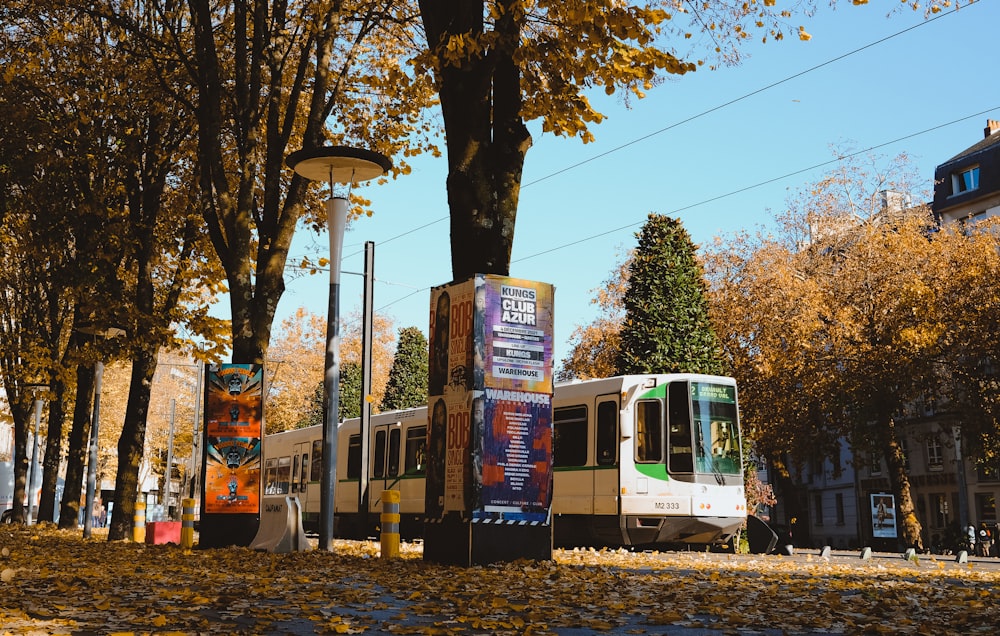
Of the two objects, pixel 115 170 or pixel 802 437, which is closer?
pixel 115 170

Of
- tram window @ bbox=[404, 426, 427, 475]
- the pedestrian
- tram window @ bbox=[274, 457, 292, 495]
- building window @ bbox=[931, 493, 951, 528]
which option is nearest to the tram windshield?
tram window @ bbox=[404, 426, 427, 475]

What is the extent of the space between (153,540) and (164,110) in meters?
8.08

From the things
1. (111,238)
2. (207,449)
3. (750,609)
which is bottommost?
(750,609)

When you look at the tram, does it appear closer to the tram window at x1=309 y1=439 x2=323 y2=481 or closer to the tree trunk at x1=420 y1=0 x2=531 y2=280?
the tree trunk at x1=420 y1=0 x2=531 y2=280

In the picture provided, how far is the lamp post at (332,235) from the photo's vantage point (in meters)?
15.5

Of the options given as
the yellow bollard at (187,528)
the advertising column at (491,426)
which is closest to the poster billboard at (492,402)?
the advertising column at (491,426)

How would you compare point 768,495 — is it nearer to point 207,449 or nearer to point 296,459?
point 296,459

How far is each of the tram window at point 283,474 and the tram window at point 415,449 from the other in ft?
25.9

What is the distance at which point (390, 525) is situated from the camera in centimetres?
1373

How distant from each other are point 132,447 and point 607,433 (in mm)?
9164

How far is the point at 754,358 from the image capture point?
37.8 m

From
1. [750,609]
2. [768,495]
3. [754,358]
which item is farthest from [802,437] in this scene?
[750,609]

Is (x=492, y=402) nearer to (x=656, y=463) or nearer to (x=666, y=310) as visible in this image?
(x=656, y=463)

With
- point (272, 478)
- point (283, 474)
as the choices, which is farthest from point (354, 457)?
point (272, 478)
